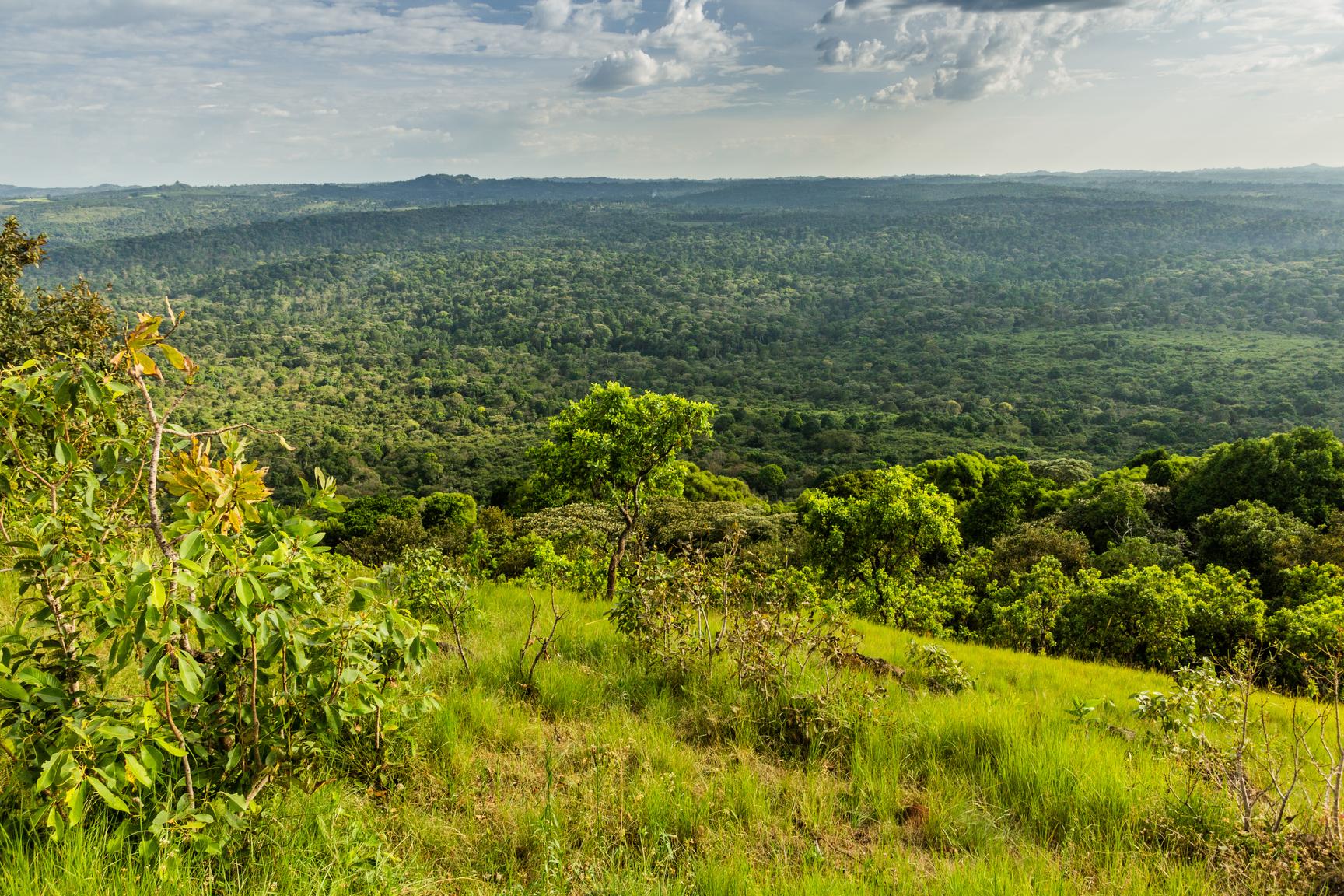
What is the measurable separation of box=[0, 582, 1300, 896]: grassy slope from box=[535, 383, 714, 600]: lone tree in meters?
5.96

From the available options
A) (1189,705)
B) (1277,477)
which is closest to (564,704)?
(1189,705)

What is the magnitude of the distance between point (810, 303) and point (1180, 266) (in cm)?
10464

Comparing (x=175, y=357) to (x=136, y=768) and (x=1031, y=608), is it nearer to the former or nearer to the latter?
(x=136, y=768)

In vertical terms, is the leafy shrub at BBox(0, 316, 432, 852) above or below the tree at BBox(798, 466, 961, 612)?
above

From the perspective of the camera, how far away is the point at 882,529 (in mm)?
17312

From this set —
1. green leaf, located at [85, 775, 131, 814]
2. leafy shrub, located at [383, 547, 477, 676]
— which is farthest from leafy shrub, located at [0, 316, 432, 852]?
leafy shrub, located at [383, 547, 477, 676]

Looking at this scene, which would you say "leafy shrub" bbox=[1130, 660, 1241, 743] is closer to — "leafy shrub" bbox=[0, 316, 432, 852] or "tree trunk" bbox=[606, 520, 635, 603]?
"leafy shrub" bbox=[0, 316, 432, 852]

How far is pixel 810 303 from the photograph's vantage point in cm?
18700

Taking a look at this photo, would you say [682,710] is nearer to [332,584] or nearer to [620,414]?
[332,584]

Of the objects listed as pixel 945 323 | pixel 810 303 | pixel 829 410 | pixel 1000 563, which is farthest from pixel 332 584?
pixel 810 303

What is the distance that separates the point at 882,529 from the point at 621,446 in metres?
9.58

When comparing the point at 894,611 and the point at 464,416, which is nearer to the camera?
the point at 894,611

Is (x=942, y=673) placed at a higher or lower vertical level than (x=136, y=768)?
lower

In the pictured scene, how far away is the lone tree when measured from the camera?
10.3 m
